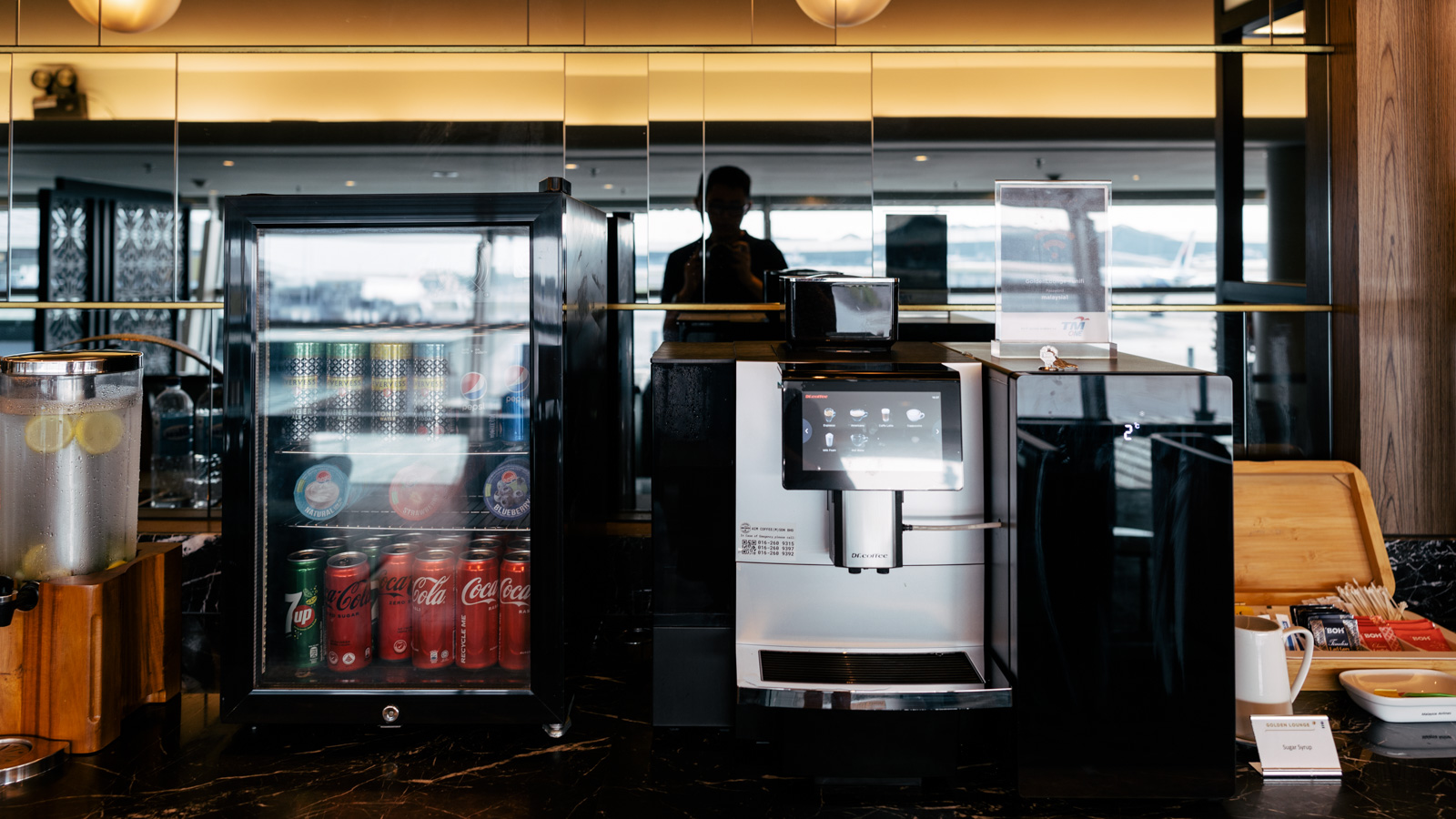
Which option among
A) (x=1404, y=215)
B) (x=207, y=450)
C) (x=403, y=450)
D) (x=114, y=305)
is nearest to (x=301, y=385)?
(x=403, y=450)

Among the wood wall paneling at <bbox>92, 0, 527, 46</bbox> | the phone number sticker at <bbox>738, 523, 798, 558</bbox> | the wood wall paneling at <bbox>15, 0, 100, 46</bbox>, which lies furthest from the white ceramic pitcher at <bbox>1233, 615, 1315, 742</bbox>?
the wood wall paneling at <bbox>15, 0, 100, 46</bbox>

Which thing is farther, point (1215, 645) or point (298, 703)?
point (298, 703)

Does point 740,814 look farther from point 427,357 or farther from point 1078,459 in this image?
point 427,357

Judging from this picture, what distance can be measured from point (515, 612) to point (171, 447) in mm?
1123

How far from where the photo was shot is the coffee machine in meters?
1.35

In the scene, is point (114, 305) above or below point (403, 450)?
above

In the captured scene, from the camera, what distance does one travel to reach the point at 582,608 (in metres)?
1.77

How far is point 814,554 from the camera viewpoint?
1.45 meters

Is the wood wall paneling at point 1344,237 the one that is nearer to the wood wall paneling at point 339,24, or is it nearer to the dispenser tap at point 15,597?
the wood wall paneling at point 339,24

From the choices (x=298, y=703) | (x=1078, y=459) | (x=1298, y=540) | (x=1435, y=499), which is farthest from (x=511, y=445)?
(x=1435, y=499)

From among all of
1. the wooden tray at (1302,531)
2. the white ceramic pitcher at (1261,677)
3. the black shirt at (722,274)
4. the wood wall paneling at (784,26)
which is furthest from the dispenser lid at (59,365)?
the wooden tray at (1302,531)

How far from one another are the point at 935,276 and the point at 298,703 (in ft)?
5.09

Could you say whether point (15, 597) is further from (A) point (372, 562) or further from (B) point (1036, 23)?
(B) point (1036, 23)

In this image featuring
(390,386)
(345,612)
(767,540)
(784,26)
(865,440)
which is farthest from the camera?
(784,26)
